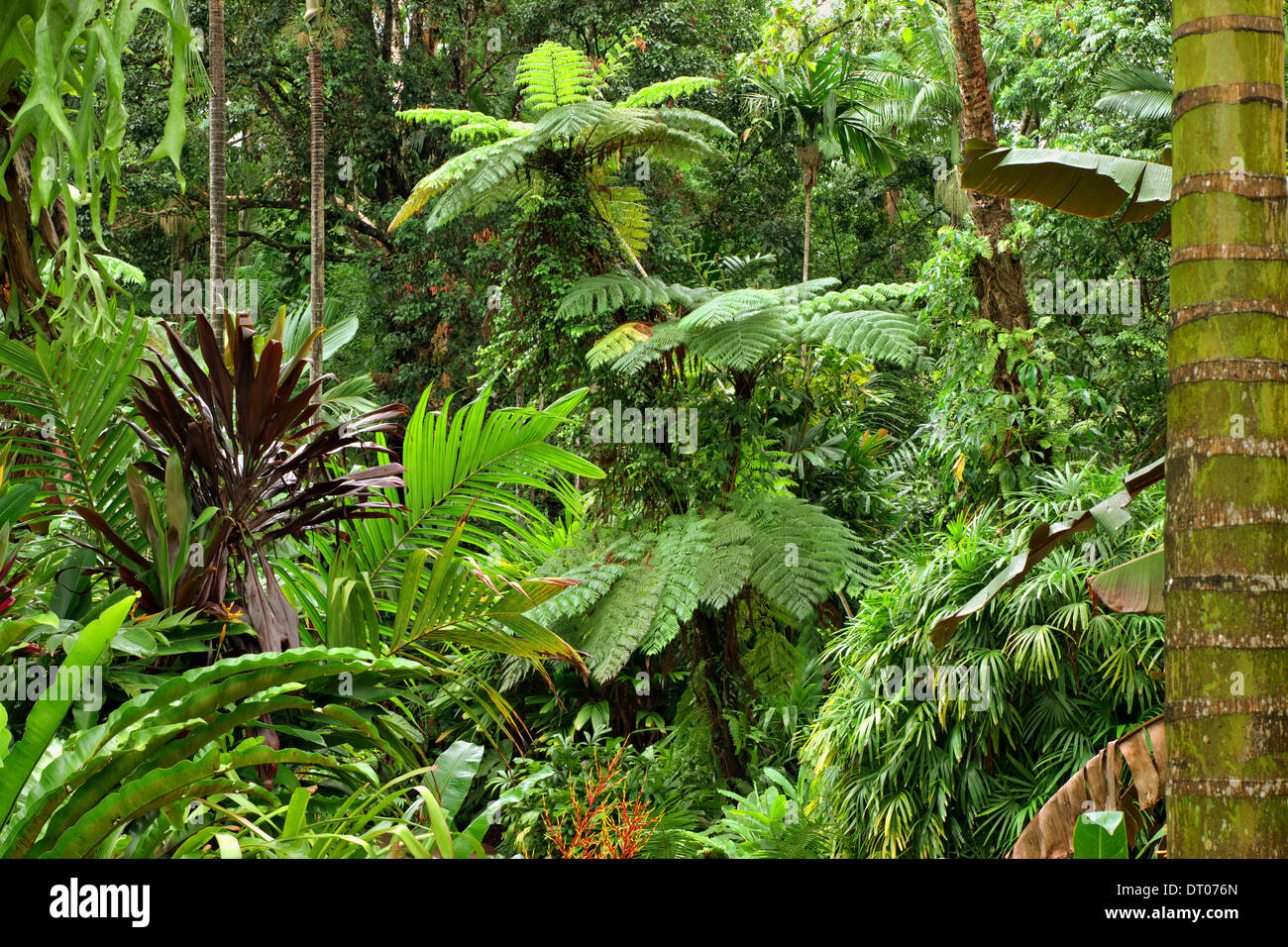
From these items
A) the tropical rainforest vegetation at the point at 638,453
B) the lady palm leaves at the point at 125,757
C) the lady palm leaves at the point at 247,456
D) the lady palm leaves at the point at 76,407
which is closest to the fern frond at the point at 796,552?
the tropical rainforest vegetation at the point at 638,453

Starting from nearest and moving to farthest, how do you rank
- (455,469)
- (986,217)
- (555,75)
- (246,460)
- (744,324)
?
(246,460), (455,469), (986,217), (744,324), (555,75)

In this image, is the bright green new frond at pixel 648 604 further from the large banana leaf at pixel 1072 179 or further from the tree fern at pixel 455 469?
the large banana leaf at pixel 1072 179

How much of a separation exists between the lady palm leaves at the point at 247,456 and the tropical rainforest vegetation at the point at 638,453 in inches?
0.6

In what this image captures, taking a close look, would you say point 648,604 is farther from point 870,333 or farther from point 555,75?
point 555,75

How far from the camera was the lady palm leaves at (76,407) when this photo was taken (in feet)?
7.73

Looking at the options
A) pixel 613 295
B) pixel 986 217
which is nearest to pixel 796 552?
pixel 613 295

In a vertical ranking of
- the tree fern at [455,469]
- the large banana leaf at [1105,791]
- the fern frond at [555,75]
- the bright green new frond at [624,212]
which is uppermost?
the fern frond at [555,75]

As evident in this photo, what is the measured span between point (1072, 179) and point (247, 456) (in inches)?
103

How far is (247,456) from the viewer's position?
8.16 ft

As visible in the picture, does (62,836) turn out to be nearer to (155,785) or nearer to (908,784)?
(155,785)

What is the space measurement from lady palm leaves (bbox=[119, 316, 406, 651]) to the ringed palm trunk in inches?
71.5

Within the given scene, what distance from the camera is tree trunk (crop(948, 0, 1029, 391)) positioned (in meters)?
5.10

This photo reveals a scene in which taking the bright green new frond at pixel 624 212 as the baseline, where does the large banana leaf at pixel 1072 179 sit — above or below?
below

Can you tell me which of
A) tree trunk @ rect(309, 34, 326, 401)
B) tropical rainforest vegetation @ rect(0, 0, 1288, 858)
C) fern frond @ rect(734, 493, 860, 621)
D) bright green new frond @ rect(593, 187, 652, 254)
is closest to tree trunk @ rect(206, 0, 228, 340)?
tropical rainforest vegetation @ rect(0, 0, 1288, 858)
